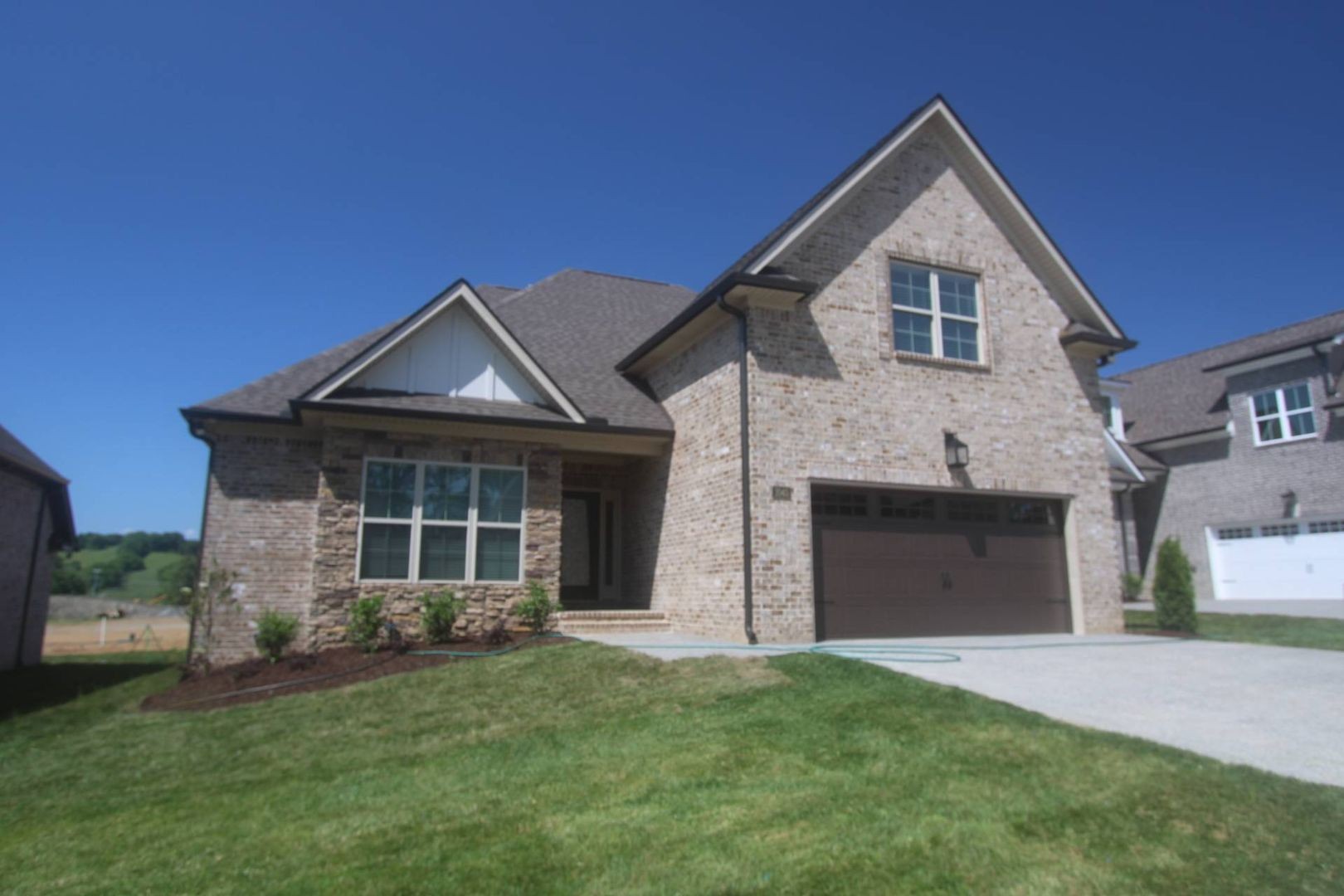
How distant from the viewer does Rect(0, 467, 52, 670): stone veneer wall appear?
1647 centimetres

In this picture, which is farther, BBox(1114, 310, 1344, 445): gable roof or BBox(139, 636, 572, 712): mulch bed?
BBox(1114, 310, 1344, 445): gable roof

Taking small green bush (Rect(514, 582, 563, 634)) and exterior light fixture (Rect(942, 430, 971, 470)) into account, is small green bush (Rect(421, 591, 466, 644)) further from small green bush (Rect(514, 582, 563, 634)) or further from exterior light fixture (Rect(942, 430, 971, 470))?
exterior light fixture (Rect(942, 430, 971, 470))

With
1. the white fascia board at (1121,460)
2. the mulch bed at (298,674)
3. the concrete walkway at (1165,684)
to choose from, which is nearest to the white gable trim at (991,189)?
the concrete walkway at (1165,684)

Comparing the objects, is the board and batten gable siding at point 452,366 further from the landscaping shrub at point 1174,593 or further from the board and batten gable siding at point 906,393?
the landscaping shrub at point 1174,593

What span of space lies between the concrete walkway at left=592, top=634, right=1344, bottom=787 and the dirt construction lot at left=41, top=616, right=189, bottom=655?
20.0 metres

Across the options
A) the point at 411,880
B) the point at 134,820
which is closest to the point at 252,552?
the point at 134,820

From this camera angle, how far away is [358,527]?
478 inches

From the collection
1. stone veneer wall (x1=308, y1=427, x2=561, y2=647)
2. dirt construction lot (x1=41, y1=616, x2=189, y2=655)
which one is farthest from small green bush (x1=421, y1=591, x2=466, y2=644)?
dirt construction lot (x1=41, y1=616, x2=189, y2=655)

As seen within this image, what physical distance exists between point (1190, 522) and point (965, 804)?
22670 millimetres

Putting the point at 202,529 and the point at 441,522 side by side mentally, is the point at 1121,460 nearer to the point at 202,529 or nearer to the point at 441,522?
the point at 441,522

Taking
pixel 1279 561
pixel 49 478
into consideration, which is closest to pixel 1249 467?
pixel 1279 561

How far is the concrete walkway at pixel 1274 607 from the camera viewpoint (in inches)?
707

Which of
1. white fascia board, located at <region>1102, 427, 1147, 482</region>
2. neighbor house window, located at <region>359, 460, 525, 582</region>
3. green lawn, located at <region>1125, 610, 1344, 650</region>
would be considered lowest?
green lawn, located at <region>1125, 610, 1344, 650</region>

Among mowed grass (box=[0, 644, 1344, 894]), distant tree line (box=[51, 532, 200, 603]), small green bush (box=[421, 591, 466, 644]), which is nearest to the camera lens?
mowed grass (box=[0, 644, 1344, 894])
